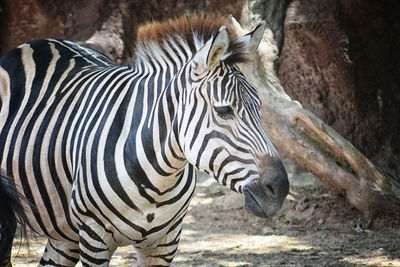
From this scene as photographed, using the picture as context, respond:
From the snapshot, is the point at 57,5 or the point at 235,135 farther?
the point at 57,5

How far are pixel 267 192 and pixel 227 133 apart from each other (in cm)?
41

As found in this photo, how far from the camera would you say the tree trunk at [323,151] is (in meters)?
6.38

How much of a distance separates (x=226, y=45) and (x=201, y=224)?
4.31m

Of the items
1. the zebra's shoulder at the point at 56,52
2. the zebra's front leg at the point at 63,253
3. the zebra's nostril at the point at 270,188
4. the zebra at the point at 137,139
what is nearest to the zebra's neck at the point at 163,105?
the zebra at the point at 137,139

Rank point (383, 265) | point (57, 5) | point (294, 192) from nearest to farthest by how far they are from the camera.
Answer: point (383, 265), point (294, 192), point (57, 5)

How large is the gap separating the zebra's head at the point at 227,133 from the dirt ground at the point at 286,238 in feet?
9.06

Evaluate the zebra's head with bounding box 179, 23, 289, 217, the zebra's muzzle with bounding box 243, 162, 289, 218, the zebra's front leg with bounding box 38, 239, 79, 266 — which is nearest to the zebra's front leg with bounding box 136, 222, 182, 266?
the zebra's front leg with bounding box 38, 239, 79, 266

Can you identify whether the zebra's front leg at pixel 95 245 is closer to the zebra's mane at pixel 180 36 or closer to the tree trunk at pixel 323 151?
the zebra's mane at pixel 180 36

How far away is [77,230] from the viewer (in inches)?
163

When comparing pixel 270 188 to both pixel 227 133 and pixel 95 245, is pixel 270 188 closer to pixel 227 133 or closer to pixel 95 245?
pixel 227 133

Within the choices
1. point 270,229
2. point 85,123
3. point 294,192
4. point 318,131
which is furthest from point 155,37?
point 294,192

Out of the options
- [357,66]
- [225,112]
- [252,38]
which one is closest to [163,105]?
[225,112]

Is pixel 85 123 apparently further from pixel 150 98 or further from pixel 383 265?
pixel 383 265

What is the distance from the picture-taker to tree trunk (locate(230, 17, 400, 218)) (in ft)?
20.9
